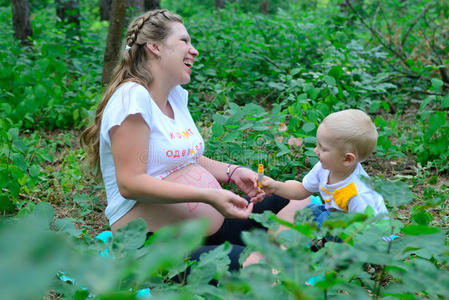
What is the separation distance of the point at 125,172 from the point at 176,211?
1.03 feet

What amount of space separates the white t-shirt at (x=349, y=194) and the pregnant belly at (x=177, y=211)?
21.5 inches

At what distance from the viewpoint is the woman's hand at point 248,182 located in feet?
7.47

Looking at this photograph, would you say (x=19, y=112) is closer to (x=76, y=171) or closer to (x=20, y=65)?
(x=20, y=65)

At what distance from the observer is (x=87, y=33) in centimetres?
686

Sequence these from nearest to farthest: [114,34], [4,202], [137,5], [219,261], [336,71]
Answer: [219,261]
[4,202]
[336,71]
[114,34]
[137,5]

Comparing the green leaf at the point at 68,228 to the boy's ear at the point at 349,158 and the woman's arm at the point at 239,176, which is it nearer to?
the woman's arm at the point at 239,176

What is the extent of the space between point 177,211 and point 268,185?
521mm

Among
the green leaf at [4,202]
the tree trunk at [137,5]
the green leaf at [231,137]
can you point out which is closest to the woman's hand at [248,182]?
the green leaf at [231,137]

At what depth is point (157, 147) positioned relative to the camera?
6.59 feet

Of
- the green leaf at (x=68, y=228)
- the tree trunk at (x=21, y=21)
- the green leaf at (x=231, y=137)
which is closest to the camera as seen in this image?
the green leaf at (x=68, y=228)

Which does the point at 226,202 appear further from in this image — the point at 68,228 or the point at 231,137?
the point at 231,137

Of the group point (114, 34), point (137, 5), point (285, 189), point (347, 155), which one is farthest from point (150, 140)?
point (137, 5)

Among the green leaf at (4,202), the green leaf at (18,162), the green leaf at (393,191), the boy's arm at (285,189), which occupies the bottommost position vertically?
the green leaf at (4,202)

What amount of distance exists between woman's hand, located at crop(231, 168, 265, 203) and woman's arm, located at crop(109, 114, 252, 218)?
1.28ft
